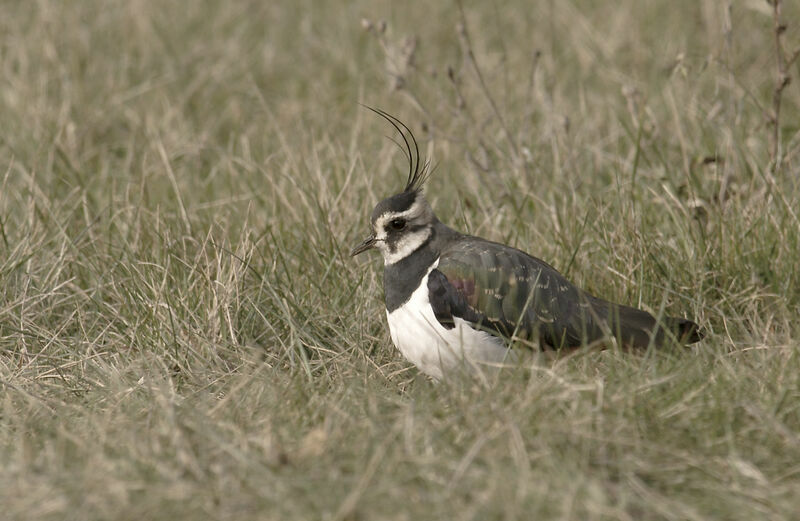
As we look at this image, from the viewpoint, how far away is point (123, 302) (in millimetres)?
5023

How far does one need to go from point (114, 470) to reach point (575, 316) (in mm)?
2086

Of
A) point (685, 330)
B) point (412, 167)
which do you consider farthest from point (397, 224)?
point (685, 330)

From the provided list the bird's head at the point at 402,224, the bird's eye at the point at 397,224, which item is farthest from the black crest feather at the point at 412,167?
the bird's eye at the point at 397,224

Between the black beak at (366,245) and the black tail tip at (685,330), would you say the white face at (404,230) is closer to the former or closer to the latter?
the black beak at (366,245)

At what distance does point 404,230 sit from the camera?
15.7ft

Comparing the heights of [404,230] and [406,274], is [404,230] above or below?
above

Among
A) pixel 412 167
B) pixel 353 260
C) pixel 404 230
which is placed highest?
pixel 404 230

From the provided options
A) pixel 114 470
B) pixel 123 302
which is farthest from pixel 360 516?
pixel 123 302

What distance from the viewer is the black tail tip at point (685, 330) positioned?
4496 millimetres

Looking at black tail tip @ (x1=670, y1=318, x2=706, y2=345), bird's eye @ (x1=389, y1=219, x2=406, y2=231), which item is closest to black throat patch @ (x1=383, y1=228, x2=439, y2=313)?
bird's eye @ (x1=389, y1=219, x2=406, y2=231)

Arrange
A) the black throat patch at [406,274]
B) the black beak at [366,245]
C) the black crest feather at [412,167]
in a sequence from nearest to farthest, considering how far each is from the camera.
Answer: the black throat patch at [406,274] → the black crest feather at [412,167] → the black beak at [366,245]

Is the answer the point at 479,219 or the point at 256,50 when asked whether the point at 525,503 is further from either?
the point at 256,50

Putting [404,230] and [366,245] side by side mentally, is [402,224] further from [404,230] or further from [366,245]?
[366,245]

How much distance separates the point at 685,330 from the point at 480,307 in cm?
87
